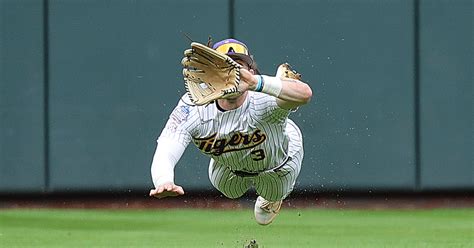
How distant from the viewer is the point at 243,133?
6.61 metres

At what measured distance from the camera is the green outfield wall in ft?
40.9

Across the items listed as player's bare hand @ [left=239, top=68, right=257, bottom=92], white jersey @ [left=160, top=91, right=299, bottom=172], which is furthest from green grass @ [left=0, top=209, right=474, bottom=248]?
player's bare hand @ [left=239, top=68, right=257, bottom=92]

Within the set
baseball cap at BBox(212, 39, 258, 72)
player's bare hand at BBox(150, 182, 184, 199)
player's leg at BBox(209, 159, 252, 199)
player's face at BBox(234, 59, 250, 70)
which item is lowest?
player's leg at BBox(209, 159, 252, 199)

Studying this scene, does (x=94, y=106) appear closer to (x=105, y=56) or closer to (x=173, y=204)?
(x=105, y=56)

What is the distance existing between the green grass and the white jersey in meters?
1.81

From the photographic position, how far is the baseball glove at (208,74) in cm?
582

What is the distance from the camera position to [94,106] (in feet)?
41.3

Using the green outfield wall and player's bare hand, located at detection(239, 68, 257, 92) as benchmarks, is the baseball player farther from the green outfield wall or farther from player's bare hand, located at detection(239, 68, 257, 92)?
the green outfield wall

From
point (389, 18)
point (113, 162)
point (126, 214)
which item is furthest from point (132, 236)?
point (389, 18)

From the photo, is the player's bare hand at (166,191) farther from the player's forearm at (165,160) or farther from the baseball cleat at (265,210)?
the baseball cleat at (265,210)

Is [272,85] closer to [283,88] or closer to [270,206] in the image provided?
[283,88]

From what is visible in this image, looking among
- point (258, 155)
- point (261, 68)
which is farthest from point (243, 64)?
point (261, 68)

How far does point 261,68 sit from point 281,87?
6.62 meters
